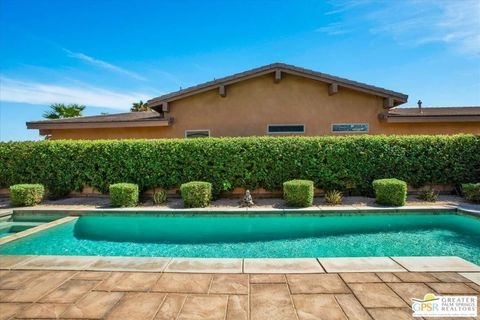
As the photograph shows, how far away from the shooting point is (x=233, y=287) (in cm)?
326

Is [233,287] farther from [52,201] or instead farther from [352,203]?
[52,201]

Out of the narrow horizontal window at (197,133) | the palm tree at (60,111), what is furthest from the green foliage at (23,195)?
the palm tree at (60,111)

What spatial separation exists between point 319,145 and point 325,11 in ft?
18.5

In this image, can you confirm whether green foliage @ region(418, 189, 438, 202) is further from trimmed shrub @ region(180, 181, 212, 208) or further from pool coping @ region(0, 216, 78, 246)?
pool coping @ region(0, 216, 78, 246)

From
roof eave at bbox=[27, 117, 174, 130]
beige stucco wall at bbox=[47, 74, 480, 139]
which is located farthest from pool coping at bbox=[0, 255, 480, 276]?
beige stucco wall at bbox=[47, 74, 480, 139]

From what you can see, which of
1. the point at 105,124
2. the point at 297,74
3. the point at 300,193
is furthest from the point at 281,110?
the point at 105,124

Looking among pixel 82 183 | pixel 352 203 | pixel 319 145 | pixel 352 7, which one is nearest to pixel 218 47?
pixel 352 7

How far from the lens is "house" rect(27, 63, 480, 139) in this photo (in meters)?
12.1

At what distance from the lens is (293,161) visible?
32.6 feet

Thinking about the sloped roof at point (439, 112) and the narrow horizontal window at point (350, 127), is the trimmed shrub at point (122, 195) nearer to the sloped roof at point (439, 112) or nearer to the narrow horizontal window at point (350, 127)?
the narrow horizontal window at point (350, 127)

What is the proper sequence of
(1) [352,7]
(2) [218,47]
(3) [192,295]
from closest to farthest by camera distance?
(3) [192,295] → (1) [352,7] → (2) [218,47]

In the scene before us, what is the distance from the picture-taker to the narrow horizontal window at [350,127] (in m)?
12.2

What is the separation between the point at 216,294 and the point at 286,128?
10.1m
